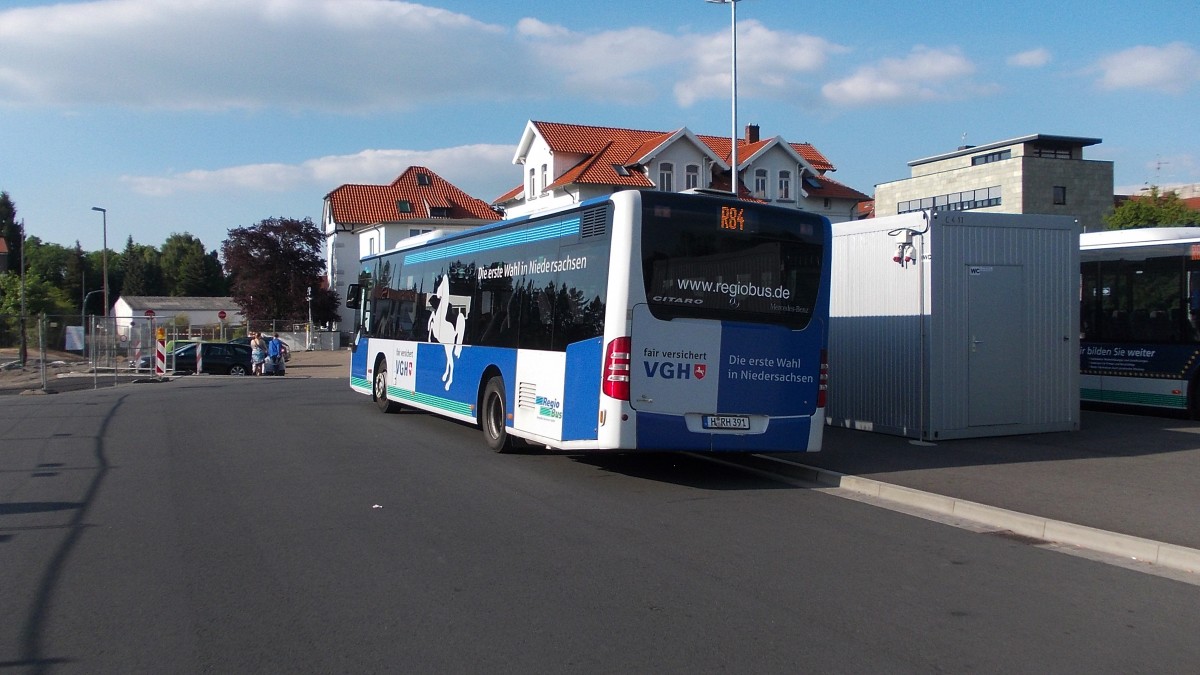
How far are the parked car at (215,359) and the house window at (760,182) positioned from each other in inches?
1173

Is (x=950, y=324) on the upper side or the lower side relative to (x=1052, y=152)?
lower

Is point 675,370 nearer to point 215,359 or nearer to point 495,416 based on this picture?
point 495,416

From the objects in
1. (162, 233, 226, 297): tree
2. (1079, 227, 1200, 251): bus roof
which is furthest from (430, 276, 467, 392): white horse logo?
(162, 233, 226, 297): tree

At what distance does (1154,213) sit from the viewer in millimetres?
49438

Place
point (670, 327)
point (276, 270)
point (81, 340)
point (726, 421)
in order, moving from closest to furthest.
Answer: point (670, 327), point (726, 421), point (81, 340), point (276, 270)

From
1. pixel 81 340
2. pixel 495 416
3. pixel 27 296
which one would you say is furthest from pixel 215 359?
pixel 27 296

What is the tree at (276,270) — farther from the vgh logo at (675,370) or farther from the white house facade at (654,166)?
the vgh logo at (675,370)

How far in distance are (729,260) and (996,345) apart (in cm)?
539

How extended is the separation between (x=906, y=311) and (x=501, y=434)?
19.6 feet

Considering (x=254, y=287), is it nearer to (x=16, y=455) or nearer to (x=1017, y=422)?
(x=16, y=455)

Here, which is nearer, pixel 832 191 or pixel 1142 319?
pixel 1142 319

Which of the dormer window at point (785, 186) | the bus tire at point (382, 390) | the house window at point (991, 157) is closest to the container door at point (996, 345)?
the bus tire at point (382, 390)

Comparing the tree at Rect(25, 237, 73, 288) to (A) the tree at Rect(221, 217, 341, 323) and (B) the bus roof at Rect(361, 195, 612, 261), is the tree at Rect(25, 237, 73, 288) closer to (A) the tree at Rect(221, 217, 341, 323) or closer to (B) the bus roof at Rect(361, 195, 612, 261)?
(A) the tree at Rect(221, 217, 341, 323)

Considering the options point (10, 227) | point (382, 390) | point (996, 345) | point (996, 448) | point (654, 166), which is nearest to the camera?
point (996, 448)
